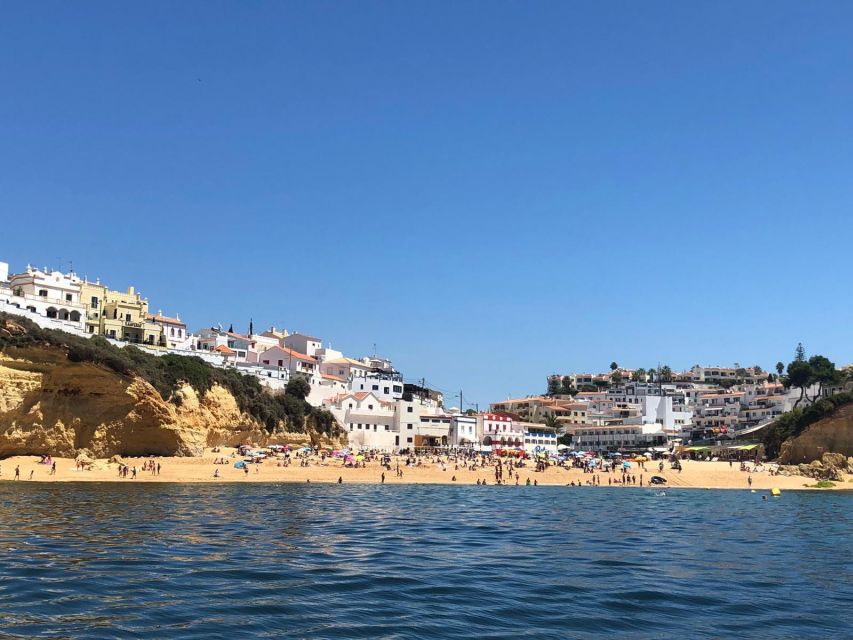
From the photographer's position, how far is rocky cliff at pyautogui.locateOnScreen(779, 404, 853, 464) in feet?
239

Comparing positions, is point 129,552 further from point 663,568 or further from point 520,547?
point 663,568

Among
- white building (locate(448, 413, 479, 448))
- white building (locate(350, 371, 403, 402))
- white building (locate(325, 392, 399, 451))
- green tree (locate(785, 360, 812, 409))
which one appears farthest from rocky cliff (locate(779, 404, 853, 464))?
white building (locate(350, 371, 403, 402))

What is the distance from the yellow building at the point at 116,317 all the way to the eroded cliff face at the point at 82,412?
65.4ft

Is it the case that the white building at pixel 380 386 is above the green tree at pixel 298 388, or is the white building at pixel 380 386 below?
above

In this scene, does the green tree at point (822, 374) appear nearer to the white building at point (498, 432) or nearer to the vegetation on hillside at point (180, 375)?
the white building at point (498, 432)

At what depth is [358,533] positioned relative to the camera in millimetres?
27359

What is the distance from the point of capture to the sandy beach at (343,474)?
49562mm

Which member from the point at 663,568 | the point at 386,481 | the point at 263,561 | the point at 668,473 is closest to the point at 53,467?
the point at 386,481

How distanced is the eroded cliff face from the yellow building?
19935 millimetres

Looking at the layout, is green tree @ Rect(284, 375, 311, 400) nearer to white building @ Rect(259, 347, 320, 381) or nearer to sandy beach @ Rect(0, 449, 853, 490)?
white building @ Rect(259, 347, 320, 381)

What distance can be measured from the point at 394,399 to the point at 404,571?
75891 mm

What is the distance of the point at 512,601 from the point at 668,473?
2163 inches

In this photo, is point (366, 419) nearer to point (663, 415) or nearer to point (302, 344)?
point (302, 344)

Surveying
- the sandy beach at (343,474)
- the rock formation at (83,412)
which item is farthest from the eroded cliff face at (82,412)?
the sandy beach at (343,474)
